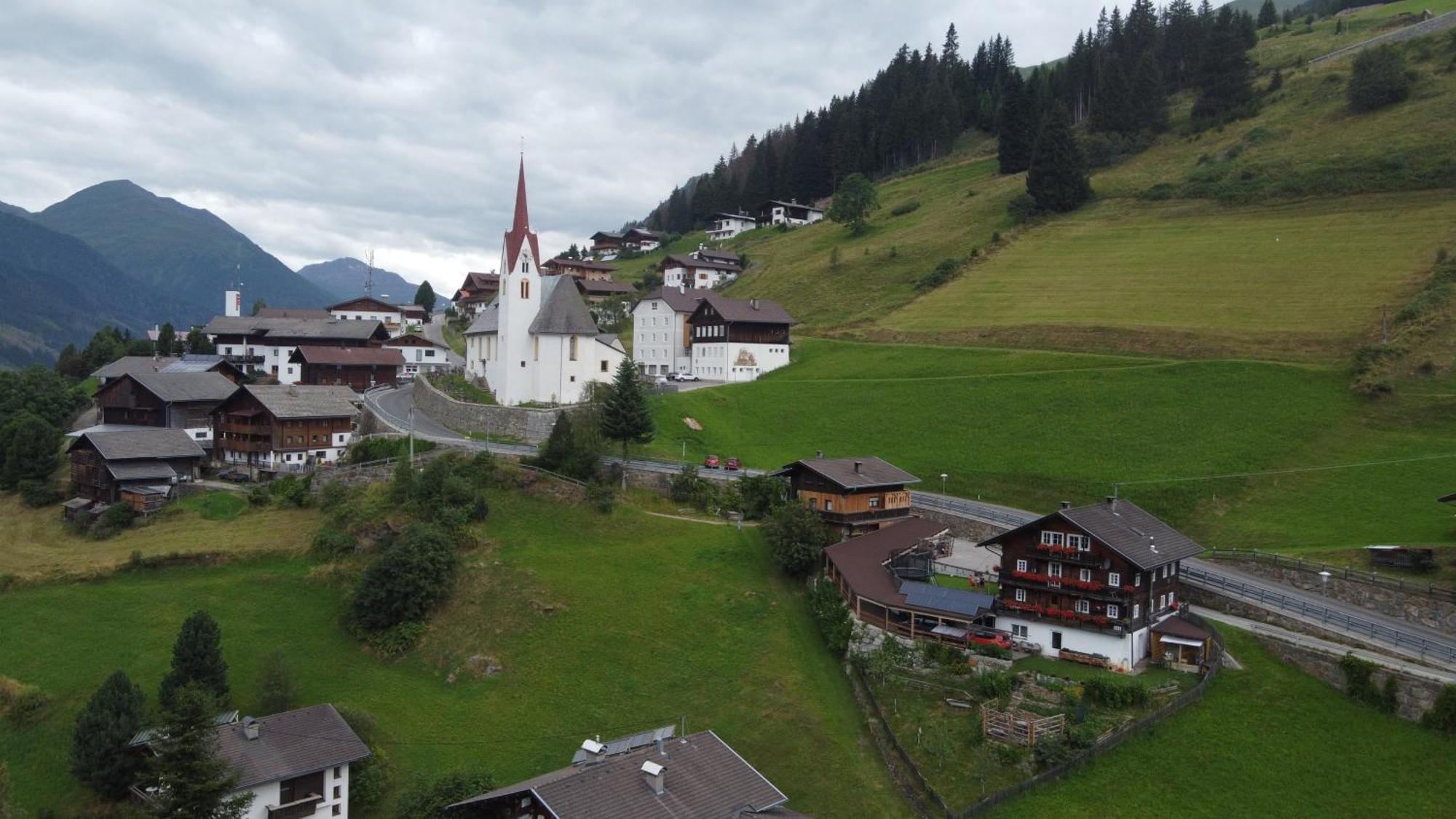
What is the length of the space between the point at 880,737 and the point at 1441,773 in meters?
16.5

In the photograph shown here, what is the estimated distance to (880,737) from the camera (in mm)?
30656

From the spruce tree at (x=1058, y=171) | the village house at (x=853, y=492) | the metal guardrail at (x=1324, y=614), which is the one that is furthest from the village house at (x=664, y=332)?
the metal guardrail at (x=1324, y=614)

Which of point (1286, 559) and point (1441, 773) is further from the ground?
point (1286, 559)

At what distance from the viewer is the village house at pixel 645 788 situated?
2306 centimetres

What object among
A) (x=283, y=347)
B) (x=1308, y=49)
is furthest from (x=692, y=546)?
(x=1308, y=49)

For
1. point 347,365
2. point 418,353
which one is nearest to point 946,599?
point 347,365

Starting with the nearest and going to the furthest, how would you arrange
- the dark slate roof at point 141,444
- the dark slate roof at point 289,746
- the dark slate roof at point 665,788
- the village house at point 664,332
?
the dark slate roof at point 665,788 → the dark slate roof at point 289,746 → the dark slate roof at point 141,444 → the village house at point 664,332

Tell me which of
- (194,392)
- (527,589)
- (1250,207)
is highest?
(1250,207)

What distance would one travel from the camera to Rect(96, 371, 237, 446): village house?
61.5 m

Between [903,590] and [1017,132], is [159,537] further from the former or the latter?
[1017,132]

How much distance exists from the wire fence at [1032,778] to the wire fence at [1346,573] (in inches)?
252

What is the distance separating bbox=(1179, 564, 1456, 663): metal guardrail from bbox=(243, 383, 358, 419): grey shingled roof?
50.4m

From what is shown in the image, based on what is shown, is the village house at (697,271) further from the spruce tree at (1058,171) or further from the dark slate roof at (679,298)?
the spruce tree at (1058,171)

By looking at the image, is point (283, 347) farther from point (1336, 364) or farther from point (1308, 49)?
point (1308, 49)
